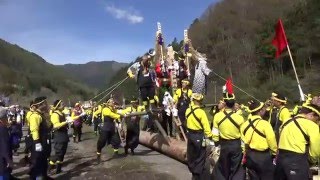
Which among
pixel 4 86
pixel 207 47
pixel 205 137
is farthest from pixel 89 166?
pixel 4 86

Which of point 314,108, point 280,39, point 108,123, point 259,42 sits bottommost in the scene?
point 108,123

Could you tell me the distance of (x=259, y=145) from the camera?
8.60m

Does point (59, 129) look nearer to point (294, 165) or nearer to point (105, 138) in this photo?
point (105, 138)

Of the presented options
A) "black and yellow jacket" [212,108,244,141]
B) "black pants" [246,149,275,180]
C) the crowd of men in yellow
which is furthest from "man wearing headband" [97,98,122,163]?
"black pants" [246,149,275,180]

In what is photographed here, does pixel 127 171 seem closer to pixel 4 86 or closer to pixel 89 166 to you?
pixel 89 166

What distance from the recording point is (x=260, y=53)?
56.8 metres

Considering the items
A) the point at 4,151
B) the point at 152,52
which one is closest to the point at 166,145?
the point at 152,52

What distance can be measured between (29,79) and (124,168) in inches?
5008

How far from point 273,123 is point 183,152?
10.0 feet

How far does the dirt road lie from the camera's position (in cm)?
1251

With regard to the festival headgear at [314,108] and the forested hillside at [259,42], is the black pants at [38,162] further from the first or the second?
the forested hillside at [259,42]

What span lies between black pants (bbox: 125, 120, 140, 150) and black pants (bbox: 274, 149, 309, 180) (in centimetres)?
928

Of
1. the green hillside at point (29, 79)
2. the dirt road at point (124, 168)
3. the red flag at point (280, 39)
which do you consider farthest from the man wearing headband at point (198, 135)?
the green hillside at point (29, 79)

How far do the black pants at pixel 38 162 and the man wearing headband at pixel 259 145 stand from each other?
15.8 ft
